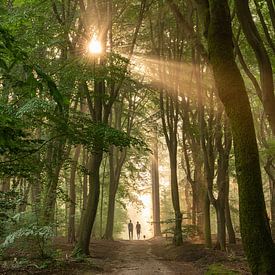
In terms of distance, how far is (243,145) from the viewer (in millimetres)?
5922

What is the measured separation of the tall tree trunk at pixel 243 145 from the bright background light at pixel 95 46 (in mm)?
7069

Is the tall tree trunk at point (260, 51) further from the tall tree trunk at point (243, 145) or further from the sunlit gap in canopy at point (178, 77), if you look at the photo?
the sunlit gap in canopy at point (178, 77)


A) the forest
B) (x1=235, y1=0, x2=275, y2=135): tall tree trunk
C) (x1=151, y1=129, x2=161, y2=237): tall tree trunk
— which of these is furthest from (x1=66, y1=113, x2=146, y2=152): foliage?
(x1=151, y1=129, x2=161, y2=237): tall tree trunk

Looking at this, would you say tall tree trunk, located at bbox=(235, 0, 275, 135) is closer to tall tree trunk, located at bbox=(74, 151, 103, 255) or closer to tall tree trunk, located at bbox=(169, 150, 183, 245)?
tall tree trunk, located at bbox=(74, 151, 103, 255)

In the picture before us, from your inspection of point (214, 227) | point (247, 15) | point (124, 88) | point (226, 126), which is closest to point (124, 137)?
point (247, 15)

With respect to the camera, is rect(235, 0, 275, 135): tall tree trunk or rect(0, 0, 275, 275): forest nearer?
rect(0, 0, 275, 275): forest

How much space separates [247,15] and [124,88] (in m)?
13.2

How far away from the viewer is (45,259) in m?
10.2

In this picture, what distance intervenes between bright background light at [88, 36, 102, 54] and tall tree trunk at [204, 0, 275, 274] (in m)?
7.07

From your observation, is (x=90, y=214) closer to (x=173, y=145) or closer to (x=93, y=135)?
(x=93, y=135)

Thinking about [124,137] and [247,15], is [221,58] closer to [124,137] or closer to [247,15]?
[247,15]

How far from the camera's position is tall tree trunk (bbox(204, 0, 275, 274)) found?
561 centimetres

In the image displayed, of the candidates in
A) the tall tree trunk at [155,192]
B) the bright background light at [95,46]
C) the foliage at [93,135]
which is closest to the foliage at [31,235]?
the foliage at [93,135]

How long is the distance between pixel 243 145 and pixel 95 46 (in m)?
8.85
